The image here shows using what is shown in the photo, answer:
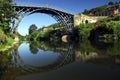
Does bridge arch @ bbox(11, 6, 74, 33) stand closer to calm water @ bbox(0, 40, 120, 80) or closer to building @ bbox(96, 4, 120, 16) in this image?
building @ bbox(96, 4, 120, 16)

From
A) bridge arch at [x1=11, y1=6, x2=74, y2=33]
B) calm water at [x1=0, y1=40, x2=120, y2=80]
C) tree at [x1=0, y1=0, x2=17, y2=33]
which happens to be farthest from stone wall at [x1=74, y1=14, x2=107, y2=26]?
calm water at [x1=0, y1=40, x2=120, y2=80]

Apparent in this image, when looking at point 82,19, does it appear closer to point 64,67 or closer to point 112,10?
point 112,10

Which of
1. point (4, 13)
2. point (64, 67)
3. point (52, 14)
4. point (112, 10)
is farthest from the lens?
point (112, 10)

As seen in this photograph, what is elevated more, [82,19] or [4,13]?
[4,13]

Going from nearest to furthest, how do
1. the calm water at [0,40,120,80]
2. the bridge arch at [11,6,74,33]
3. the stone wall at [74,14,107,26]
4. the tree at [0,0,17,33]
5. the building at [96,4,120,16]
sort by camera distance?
the calm water at [0,40,120,80]
the tree at [0,0,17,33]
the bridge arch at [11,6,74,33]
the stone wall at [74,14,107,26]
the building at [96,4,120,16]

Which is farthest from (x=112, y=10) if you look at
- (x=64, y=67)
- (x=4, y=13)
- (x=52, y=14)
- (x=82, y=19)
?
(x=64, y=67)

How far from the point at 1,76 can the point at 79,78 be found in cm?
514

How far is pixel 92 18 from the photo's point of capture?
114m

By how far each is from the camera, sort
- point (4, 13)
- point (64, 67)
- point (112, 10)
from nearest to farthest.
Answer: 1. point (64, 67)
2. point (4, 13)
3. point (112, 10)

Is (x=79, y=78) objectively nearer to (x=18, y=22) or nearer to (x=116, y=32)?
(x=116, y=32)

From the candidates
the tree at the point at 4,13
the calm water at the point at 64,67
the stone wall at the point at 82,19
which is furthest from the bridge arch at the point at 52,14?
the calm water at the point at 64,67

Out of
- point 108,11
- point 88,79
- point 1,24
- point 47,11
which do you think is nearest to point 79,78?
point 88,79

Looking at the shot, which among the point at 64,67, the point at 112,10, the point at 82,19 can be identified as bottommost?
the point at 64,67

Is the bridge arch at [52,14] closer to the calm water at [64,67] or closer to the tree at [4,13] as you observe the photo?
the tree at [4,13]
